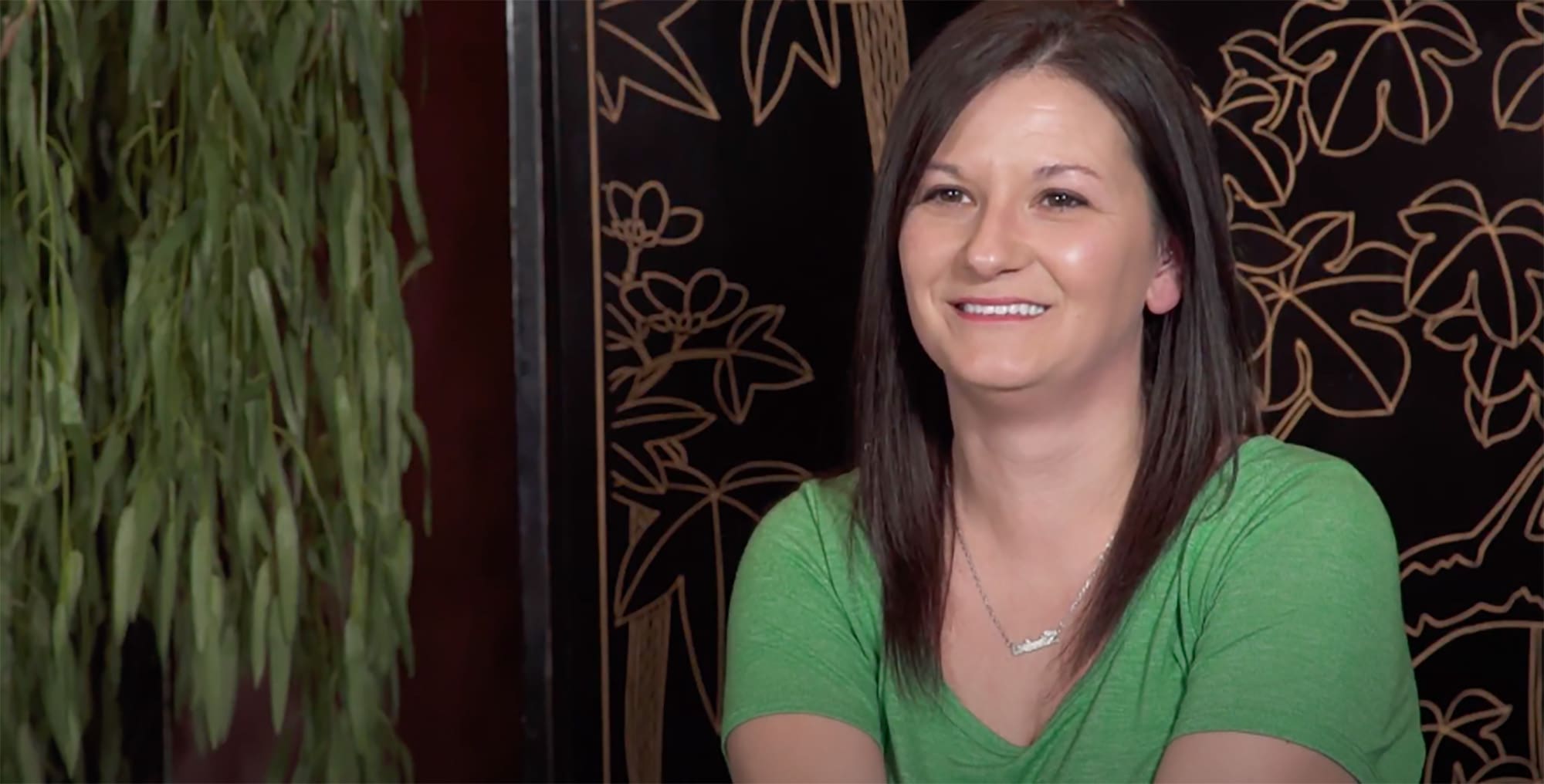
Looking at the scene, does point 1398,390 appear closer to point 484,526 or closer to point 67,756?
point 484,526

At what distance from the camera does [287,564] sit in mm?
1906

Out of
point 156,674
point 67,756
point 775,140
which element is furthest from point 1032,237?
point 156,674

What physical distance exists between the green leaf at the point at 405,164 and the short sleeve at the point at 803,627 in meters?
0.66

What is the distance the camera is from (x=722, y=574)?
222 centimetres

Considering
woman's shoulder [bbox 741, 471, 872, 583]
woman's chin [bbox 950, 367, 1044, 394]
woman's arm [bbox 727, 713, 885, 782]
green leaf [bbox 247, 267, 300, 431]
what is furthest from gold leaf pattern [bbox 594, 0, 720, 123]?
woman's arm [bbox 727, 713, 885, 782]

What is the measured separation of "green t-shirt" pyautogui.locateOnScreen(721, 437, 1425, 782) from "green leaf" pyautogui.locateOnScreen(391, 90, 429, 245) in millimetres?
666

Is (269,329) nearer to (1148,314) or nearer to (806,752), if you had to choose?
(806,752)

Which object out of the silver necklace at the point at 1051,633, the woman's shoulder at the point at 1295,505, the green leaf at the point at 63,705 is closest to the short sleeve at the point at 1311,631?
the woman's shoulder at the point at 1295,505

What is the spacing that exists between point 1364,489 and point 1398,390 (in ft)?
2.40

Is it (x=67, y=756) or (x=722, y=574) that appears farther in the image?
(x=722, y=574)

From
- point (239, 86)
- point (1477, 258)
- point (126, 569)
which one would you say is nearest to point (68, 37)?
point (239, 86)

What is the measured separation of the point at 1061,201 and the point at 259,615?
0.97m

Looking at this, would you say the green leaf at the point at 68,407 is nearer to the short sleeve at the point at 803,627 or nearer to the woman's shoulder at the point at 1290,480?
the short sleeve at the point at 803,627

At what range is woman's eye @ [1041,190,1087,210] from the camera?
4.74 feet
